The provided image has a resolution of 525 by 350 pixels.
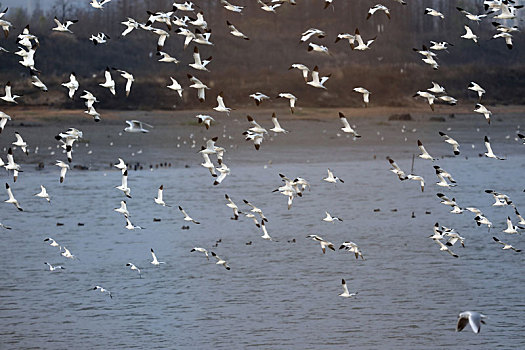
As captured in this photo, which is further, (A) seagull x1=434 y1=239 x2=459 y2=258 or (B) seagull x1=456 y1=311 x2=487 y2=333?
(A) seagull x1=434 y1=239 x2=459 y2=258

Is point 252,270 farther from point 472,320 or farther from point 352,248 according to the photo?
point 472,320

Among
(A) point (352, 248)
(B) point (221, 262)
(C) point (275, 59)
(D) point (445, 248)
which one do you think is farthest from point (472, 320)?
(C) point (275, 59)

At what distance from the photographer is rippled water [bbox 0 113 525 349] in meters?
17.1

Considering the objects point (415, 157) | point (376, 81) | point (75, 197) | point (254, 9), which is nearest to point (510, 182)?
point (415, 157)

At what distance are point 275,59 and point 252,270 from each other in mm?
35109

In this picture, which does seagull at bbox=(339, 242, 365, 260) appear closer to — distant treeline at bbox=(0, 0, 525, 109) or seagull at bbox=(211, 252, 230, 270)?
seagull at bbox=(211, 252, 230, 270)

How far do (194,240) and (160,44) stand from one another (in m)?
5.13

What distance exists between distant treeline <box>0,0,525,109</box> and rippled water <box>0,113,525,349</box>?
15.6m

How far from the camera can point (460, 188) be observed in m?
31.9

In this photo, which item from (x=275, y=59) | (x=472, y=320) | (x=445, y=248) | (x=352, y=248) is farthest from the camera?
(x=275, y=59)

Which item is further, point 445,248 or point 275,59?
point 275,59

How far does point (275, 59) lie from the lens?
182 feet

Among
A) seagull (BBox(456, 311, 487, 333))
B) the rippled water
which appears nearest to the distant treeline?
the rippled water

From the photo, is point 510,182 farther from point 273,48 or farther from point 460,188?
point 273,48
